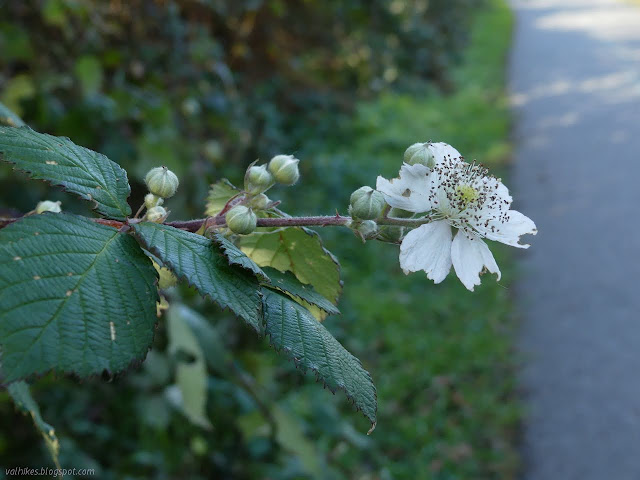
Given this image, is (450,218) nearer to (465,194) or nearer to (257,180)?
(465,194)

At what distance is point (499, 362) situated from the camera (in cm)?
331

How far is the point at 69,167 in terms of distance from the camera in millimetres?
694

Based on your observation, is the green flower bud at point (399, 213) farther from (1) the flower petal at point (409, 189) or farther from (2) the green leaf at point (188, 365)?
(2) the green leaf at point (188, 365)

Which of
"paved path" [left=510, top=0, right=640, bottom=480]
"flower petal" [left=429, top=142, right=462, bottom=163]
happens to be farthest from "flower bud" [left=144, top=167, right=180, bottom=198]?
"paved path" [left=510, top=0, right=640, bottom=480]

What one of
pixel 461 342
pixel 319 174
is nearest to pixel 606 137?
pixel 319 174

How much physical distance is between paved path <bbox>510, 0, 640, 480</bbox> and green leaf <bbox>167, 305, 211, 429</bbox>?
1.67 metres

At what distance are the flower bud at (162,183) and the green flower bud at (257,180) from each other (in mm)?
90

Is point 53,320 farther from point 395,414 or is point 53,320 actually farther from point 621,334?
point 621,334

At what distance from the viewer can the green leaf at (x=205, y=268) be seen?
60 centimetres

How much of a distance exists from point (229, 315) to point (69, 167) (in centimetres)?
217

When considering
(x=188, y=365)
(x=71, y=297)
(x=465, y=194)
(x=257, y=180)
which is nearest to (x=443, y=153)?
(x=465, y=194)

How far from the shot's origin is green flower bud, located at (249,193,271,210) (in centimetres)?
74

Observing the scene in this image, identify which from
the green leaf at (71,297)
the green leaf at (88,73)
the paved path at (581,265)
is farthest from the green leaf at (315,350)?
the paved path at (581,265)

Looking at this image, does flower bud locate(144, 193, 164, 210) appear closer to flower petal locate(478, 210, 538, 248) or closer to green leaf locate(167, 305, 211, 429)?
flower petal locate(478, 210, 538, 248)
